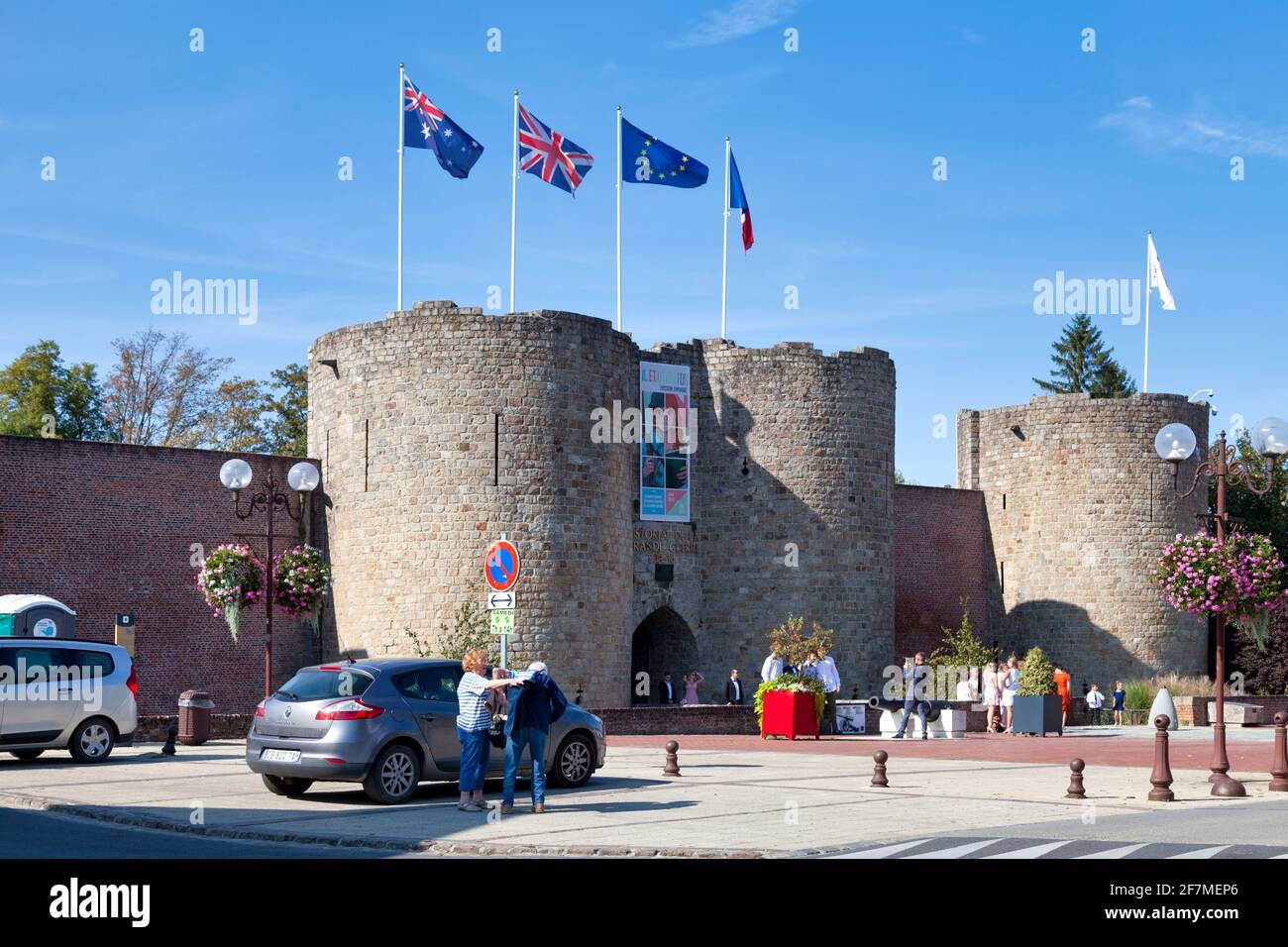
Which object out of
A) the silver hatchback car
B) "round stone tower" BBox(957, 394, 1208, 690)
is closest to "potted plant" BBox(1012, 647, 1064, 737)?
"round stone tower" BBox(957, 394, 1208, 690)

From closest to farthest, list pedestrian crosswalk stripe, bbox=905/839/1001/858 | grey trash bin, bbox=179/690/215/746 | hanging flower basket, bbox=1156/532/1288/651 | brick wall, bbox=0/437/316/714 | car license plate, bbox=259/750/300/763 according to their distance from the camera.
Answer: pedestrian crosswalk stripe, bbox=905/839/1001/858, car license plate, bbox=259/750/300/763, hanging flower basket, bbox=1156/532/1288/651, grey trash bin, bbox=179/690/215/746, brick wall, bbox=0/437/316/714

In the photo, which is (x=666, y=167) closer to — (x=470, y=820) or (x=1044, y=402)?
(x=1044, y=402)

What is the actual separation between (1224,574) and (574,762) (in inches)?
359

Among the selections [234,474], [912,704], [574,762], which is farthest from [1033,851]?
[912,704]

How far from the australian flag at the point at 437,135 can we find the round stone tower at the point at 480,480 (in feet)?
10.7

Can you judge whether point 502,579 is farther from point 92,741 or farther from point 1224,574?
point 1224,574

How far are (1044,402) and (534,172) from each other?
741 inches

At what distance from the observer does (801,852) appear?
1227 centimetres

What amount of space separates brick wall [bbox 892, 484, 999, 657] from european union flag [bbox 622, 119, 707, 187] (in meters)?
12.5

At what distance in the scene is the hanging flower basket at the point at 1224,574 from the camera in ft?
69.4

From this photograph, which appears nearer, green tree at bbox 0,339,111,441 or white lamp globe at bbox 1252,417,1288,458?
white lamp globe at bbox 1252,417,1288,458

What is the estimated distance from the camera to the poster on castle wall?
40906 mm

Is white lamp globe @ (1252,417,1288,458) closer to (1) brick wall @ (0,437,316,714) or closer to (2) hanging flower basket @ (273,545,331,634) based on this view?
(2) hanging flower basket @ (273,545,331,634)
